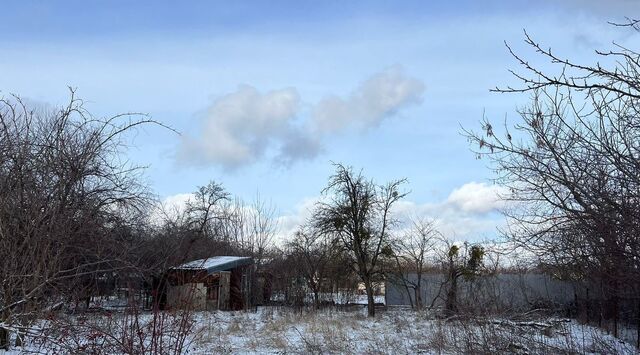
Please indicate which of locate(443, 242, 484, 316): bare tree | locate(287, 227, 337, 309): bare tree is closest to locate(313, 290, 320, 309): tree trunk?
locate(287, 227, 337, 309): bare tree

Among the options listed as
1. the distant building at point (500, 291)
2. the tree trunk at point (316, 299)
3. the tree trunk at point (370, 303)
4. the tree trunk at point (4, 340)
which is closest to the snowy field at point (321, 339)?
the tree trunk at point (4, 340)

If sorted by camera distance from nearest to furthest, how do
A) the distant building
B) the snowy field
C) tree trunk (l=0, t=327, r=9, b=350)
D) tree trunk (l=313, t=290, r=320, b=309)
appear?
the snowy field
tree trunk (l=0, t=327, r=9, b=350)
the distant building
tree trunk (l=313, t=290, r=320, b=309)

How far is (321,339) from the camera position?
47.0 ft

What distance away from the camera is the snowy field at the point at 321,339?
306 inches

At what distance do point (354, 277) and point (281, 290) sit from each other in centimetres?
379

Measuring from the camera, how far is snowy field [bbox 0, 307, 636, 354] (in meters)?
7.78

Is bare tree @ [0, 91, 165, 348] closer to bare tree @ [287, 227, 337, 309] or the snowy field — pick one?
the snowy field

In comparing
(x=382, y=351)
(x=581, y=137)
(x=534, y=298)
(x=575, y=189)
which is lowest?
(x=382, y=351)

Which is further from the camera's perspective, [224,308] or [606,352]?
[224,308]

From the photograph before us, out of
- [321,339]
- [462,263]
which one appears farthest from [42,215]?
[462,263]

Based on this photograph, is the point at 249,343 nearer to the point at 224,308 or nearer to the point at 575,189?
the point at 575,189

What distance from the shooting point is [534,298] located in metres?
16.5

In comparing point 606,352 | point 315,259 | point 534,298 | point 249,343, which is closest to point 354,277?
point 315,259

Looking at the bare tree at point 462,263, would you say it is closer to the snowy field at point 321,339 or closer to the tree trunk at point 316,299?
the snowy field at point 321,339
